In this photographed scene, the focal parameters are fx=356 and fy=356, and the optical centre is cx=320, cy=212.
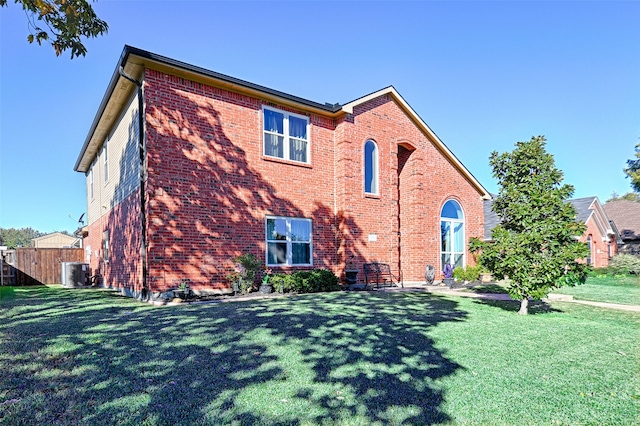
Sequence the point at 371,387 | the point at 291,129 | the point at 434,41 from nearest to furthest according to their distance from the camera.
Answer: the point at 371,387
the point at 291,129
the point at 434,41

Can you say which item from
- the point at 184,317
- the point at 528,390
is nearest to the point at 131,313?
the point at 184,317

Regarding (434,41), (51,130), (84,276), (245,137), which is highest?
(434,41)

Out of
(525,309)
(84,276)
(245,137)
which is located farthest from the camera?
(84,276)

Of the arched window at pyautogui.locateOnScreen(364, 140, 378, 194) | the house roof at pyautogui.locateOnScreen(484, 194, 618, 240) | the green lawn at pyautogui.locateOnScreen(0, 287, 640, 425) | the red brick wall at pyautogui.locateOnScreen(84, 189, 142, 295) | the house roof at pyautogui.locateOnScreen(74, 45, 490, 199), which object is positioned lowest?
the green lawn at pyautogui.locateOnScreen(0, 287, 640, 425)

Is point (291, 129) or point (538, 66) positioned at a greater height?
point (538, 66)

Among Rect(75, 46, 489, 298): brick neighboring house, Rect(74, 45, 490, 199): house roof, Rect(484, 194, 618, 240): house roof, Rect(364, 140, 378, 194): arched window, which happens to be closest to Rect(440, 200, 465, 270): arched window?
Rect(75, 46, 489, 298): brick neighboring house

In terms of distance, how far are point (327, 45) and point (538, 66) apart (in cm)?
820

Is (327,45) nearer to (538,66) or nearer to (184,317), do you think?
(538,66)

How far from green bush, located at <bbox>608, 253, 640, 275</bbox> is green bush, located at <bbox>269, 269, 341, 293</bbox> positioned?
18.5 m

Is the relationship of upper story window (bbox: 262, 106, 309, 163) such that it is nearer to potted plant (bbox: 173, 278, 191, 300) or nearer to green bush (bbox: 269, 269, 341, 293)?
green bush (bbox: 269, 269, 341, 293)

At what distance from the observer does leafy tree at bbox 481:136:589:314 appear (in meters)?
7.69

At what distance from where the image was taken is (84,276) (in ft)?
55.9

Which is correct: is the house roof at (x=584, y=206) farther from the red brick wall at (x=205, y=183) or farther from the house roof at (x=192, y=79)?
the red brick wall at (x=205, y=183)

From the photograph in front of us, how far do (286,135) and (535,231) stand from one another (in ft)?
26.2
